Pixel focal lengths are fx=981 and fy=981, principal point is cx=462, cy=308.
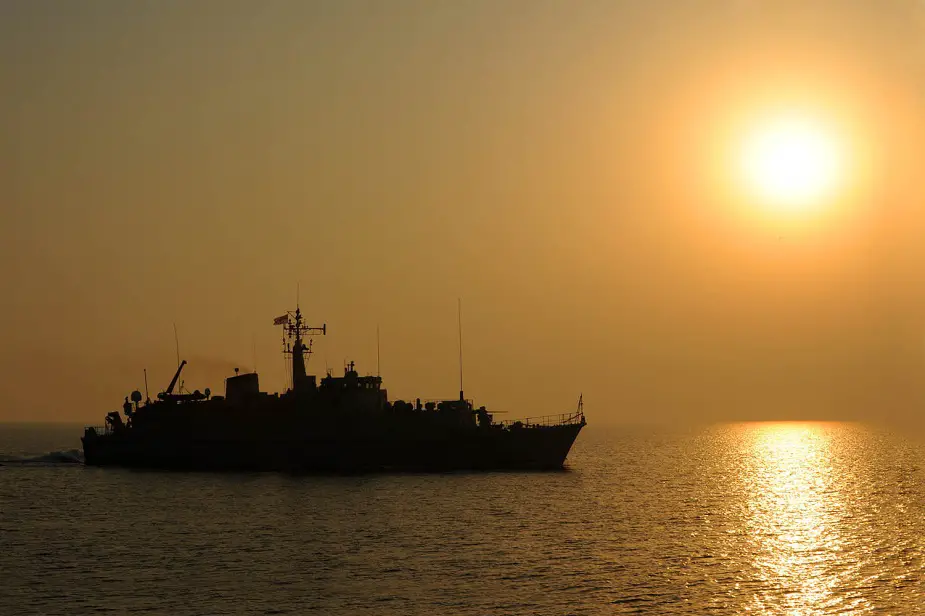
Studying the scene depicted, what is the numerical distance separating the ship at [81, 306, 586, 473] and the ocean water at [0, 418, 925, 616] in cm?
215

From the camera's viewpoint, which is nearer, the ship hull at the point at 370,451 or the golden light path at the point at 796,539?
the golden light path at the point at 796,539

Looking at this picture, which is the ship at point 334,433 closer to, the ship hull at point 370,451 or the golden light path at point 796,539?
the ship hull at point 370,451

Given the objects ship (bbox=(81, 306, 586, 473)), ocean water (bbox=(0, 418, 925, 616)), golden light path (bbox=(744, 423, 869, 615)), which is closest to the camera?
Result: ocean water (bbox=(0, 418, 925, 616))

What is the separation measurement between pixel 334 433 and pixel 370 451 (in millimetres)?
3121

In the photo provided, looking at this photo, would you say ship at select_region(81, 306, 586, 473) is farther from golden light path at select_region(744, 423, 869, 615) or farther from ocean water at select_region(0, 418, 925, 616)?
golden light path at select_region(744, 423, 869, 615)

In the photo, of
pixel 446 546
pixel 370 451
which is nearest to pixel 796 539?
pixel 446 546

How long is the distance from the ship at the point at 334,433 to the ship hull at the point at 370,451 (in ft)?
0.26

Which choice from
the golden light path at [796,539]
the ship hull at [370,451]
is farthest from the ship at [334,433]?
the golden light path at [796,539]

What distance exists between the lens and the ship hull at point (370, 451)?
7606cm

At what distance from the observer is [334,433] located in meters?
75.8

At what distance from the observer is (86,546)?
151ft

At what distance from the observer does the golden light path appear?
35469mm

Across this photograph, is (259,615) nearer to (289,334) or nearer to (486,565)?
(486,565)

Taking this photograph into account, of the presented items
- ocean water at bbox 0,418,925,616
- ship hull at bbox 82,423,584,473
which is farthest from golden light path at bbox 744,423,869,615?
ship hull at bbox 82,423,584,473
